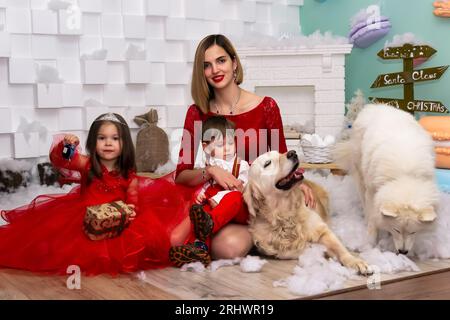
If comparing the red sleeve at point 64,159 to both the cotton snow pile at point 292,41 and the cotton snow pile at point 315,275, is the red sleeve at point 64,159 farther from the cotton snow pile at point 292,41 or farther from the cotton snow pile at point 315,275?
the cotton snow pile at point 292,41

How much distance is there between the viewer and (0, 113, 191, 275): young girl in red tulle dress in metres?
1.95

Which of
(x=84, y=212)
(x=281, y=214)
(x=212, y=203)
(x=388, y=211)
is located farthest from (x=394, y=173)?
(x=84, y=212)

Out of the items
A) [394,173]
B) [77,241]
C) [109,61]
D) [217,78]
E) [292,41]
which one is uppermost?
[292,41]

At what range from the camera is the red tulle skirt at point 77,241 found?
6.38 ft

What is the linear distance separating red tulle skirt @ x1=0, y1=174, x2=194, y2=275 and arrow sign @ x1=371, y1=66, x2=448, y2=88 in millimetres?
2071

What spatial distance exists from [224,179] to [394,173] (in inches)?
26.6

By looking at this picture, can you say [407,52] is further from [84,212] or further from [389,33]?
[84,212]

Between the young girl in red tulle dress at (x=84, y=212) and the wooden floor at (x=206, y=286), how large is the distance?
6 cm

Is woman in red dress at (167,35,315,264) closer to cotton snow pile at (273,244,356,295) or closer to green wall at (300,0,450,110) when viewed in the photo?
cotton snow pile at (273,244,356,295)

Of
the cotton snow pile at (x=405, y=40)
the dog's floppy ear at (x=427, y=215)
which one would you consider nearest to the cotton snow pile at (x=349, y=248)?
the dog's floppy ear at (x=427, y=215)

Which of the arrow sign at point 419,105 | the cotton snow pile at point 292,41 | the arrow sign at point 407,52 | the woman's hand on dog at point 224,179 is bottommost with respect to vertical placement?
the woman's hand on dog at point 224,179

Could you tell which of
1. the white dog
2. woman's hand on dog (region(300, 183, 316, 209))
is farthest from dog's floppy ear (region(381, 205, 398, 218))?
woman's hand on dog (region(300, 183, 316, 209))

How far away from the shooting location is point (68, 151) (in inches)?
82.9

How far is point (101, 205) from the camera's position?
199cm
